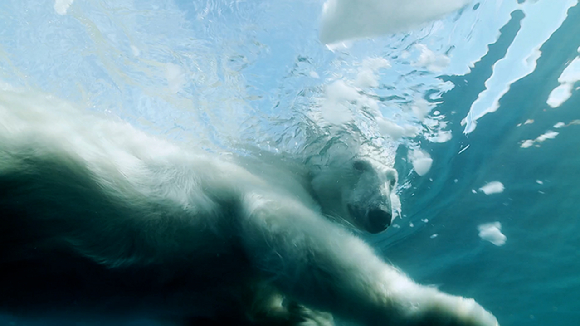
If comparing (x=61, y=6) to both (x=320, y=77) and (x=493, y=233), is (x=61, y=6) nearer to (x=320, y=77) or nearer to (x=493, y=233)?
(x=320, y=77)

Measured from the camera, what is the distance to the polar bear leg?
2.21m

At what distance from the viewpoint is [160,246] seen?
74.0 inches

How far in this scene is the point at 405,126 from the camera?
232 inches

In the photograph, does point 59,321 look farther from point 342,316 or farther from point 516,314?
point 516,314

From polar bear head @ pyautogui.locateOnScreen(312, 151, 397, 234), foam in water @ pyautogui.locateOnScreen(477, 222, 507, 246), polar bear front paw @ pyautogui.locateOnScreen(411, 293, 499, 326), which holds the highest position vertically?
foam in water @ pyautogui.locateOnScreen(477, 222, 507, 246)

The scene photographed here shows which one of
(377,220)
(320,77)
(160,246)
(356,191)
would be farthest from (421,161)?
(160,246)

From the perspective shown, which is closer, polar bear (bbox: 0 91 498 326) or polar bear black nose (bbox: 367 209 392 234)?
polar bear (bbox: 0 91 498 326)

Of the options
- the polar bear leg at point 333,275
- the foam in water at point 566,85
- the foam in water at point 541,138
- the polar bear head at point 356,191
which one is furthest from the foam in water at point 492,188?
the polar bear leg at point 333,275

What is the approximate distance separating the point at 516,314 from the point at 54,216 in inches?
1023

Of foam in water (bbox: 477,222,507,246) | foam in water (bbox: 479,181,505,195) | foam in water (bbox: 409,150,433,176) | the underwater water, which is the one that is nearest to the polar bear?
the underwater water

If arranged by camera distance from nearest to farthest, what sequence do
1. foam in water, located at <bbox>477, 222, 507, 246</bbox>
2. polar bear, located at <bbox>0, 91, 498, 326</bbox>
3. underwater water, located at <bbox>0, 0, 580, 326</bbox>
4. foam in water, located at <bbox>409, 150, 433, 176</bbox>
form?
1. polar bear, located at <bbox>0, 91, 498, 326</bbox>
2. underwater water, located at <bbox>0, 0, 580, 326</bbox>
3. foam in water, located at <bbox>409, 150, 433, 176</bbox>
4. foam in water, located at <bbox>477, 222, 507, 246</bbox>

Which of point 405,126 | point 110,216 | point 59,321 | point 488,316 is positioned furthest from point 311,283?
point 405,126

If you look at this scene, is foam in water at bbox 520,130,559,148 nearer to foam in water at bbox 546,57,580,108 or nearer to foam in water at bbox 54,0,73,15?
foam in water at bbox 546,57,580,108

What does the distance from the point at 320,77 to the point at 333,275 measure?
2.96m
